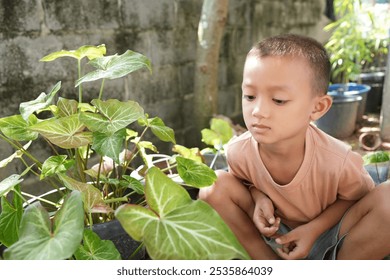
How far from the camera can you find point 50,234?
27.4 inches

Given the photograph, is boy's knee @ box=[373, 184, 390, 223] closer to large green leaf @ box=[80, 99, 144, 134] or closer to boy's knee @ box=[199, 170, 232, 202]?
boy's knee @ box=[199, 170, 232, 202]

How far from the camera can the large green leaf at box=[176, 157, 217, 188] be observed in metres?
0.95

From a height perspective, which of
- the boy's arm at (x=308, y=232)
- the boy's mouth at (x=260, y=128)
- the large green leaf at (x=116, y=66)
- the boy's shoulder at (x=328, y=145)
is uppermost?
the large green leaf at (x=116, y=66)

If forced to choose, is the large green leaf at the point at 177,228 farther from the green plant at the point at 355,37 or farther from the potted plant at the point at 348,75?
the green plant at the point at 355,37

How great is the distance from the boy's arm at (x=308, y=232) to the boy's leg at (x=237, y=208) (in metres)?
0.09

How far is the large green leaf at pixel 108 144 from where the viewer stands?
34.9 inches

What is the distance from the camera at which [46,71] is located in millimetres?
1550

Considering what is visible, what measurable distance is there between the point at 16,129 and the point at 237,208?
1.83ft

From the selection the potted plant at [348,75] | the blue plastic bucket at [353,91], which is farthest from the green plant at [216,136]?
the blue plastic bucket at [353,91]

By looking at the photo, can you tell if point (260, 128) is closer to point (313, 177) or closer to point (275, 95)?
point (275, 95)

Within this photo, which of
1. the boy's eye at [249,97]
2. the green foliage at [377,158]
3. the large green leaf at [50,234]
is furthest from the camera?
the green foliage at [377,158]

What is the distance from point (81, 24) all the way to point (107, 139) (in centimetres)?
88

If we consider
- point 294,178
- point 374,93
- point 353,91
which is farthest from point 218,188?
point 374,93
